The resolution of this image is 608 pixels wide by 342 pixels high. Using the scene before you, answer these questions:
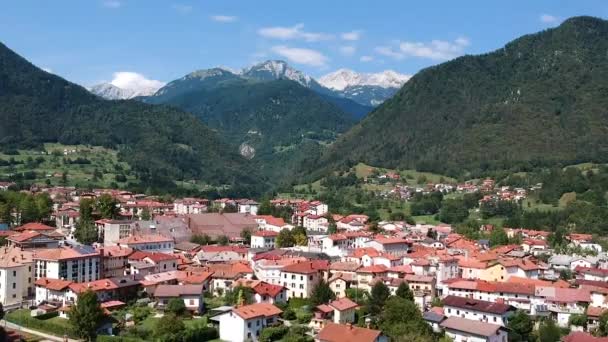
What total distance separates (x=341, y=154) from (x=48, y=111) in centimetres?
7817

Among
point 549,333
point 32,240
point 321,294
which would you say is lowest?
point 549,333

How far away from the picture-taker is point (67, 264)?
144 feet

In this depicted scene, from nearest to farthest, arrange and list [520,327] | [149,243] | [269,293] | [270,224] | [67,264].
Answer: [520,327]
[269,293]
[67,264]
[149,243]
[270,224]

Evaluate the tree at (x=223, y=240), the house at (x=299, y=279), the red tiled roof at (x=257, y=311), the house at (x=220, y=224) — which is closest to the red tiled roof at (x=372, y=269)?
the house at (x=299, y=279)

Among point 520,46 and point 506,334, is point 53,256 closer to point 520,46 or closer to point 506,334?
point 506,334

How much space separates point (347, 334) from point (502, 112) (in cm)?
11821

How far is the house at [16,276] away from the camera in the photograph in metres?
42.2

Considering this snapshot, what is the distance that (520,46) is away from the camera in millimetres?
172000

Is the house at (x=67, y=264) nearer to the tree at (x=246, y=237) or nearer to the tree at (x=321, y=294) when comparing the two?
the tree at (x=321, y=294)

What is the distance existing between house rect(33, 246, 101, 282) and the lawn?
416cm

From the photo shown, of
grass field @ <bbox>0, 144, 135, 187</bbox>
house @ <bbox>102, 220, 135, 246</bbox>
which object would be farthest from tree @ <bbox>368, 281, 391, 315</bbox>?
grass field @ <bbox>0, 144, 135, 187</bbox>

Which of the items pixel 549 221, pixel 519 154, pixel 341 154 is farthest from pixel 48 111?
pixel 549 221

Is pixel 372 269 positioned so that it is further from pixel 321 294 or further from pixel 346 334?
pixel 346 334

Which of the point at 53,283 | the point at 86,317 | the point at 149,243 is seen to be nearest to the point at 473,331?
the point at 86,317
